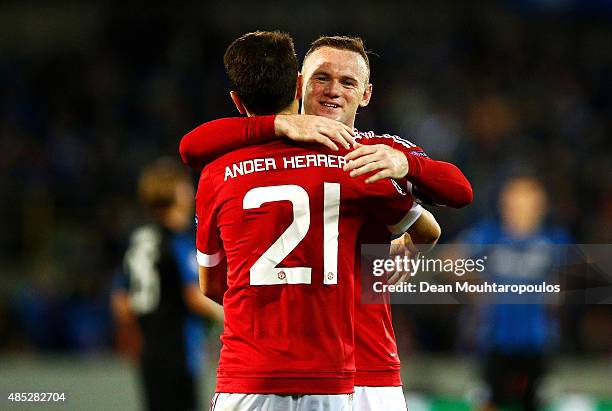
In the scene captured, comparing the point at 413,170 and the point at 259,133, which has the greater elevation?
the point at 259,133

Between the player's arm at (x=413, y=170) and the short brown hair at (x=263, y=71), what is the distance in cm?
31

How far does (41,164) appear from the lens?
12195 mm

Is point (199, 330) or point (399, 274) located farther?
point (199, 330)

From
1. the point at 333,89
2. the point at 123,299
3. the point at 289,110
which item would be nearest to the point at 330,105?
the point at 333,89

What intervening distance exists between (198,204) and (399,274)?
2.64 feet

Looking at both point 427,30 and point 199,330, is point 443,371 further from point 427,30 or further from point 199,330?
point 427,30

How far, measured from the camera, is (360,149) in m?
2.89

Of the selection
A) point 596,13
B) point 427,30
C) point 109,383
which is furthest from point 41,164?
point 596,13

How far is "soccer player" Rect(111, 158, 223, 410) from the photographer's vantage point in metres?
6.22

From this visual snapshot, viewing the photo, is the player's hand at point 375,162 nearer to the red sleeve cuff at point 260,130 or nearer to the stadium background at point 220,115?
the red sleeve cuff at point 260,130

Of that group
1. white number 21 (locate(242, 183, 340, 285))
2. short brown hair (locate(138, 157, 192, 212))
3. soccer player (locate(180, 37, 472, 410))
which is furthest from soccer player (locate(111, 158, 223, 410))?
white number 21 (locate(242, 183, 340, 285))

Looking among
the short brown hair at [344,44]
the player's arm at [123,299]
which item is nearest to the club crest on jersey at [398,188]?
the short brown hair at [344,44]

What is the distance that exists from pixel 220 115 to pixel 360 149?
9516 mm

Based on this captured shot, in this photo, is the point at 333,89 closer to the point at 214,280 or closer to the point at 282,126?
the point at 282,126
